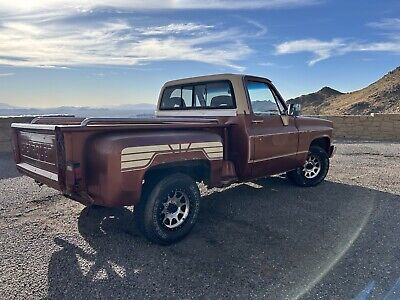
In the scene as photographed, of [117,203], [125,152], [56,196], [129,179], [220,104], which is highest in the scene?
[220,104]

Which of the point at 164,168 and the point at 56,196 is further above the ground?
the point at 164,168

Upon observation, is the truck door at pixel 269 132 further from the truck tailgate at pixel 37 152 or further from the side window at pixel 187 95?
the truck tailgate at pixel 37 152

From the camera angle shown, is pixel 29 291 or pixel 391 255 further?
pixel 391 255

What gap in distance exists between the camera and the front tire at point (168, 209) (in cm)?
353

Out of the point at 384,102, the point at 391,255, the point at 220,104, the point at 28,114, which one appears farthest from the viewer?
the point at 384,102

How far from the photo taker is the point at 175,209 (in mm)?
3805

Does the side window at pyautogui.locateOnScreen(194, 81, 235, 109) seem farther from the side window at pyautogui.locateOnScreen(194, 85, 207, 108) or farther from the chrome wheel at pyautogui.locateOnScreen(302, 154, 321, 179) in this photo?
the chrome wheel at pyautogui.locateOnScreen(302, 154, 321, 179)

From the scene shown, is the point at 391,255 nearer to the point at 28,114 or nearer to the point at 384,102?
the point at 28,114

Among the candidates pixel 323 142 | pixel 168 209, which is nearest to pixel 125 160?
pixel 168 209

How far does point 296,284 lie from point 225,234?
1.23 m

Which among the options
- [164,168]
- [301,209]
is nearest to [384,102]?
[301,209]

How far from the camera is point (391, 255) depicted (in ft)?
11.3

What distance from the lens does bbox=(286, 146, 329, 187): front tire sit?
610cm

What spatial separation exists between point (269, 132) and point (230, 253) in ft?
6.93
